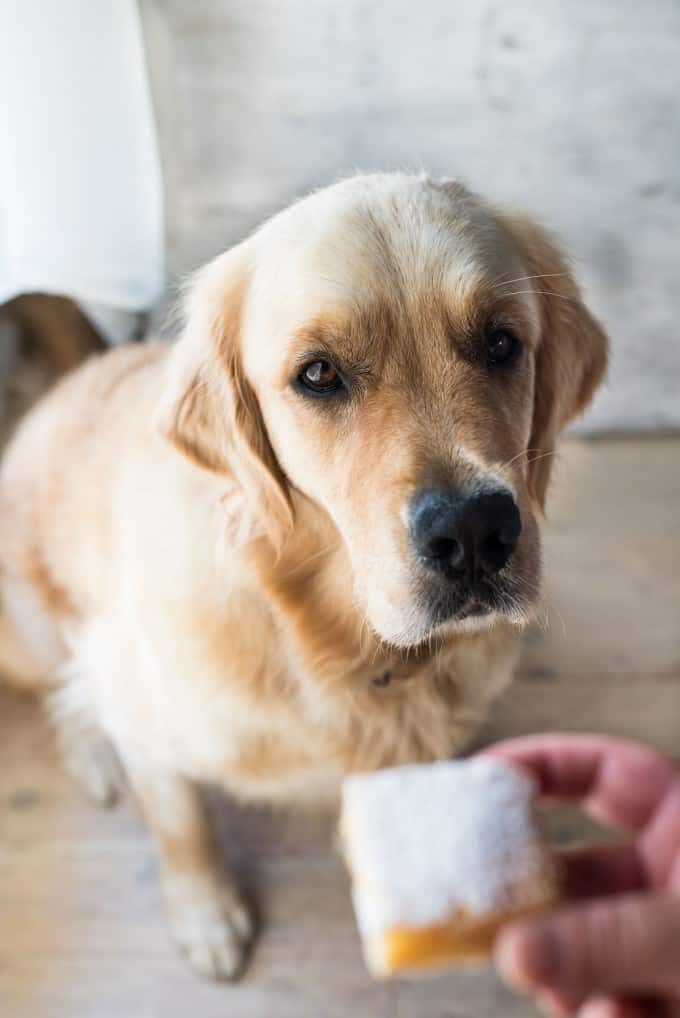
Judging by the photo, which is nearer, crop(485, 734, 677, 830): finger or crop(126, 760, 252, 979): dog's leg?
crop(485, 734, 677, 830): finger

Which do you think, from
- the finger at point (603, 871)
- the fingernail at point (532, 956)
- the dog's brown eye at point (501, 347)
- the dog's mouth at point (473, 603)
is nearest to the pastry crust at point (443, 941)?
the fingernail at point (532, 956)

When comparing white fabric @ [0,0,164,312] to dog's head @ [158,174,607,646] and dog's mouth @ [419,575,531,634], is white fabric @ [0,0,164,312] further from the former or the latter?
dog's mouth @ [419,575,531,634]

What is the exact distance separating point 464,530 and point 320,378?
11.6 inches

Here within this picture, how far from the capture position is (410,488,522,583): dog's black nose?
1.00m

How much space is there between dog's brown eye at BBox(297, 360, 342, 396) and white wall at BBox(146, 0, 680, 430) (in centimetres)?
127

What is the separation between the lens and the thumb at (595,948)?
0.72m

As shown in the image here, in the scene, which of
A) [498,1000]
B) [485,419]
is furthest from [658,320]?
[498,1000]

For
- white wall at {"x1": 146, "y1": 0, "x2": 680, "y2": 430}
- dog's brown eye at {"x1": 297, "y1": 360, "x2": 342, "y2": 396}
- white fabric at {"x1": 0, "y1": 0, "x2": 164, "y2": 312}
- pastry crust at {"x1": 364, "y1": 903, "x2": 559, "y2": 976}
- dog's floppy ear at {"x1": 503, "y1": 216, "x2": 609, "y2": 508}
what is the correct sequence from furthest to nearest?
white wall at {"x1": 146, "y1": 0, "x2": 680, "y2": 430}, white fabric at {"x1": 0, "y1": 0, "x2": 164, "y2": 312}, dog's floppy ear at {"x1": 503, "y1": 216, "x2": 609, "y2": 508}, dog's brown eye at {"x1": 297, "y1": 360, "x2": 342, "y2": 396}, pastry crust at {"x1": 364, "y1": 903, "x2": 559, "y2": 976}

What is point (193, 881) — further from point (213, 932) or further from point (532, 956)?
point (532, 956)

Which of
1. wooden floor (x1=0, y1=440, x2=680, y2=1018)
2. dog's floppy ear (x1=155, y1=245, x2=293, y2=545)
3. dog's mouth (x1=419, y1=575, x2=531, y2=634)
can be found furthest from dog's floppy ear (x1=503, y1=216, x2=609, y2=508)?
wooden floor (x1=0, y1=440, x2=680, y2=1018)

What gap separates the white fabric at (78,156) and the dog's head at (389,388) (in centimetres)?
69

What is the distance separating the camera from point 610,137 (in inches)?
87.6

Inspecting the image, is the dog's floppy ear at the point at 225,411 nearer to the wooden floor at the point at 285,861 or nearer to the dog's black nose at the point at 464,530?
the dog's black nose at the point at 464,530

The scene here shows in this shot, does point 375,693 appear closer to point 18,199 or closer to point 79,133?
point 18,199
